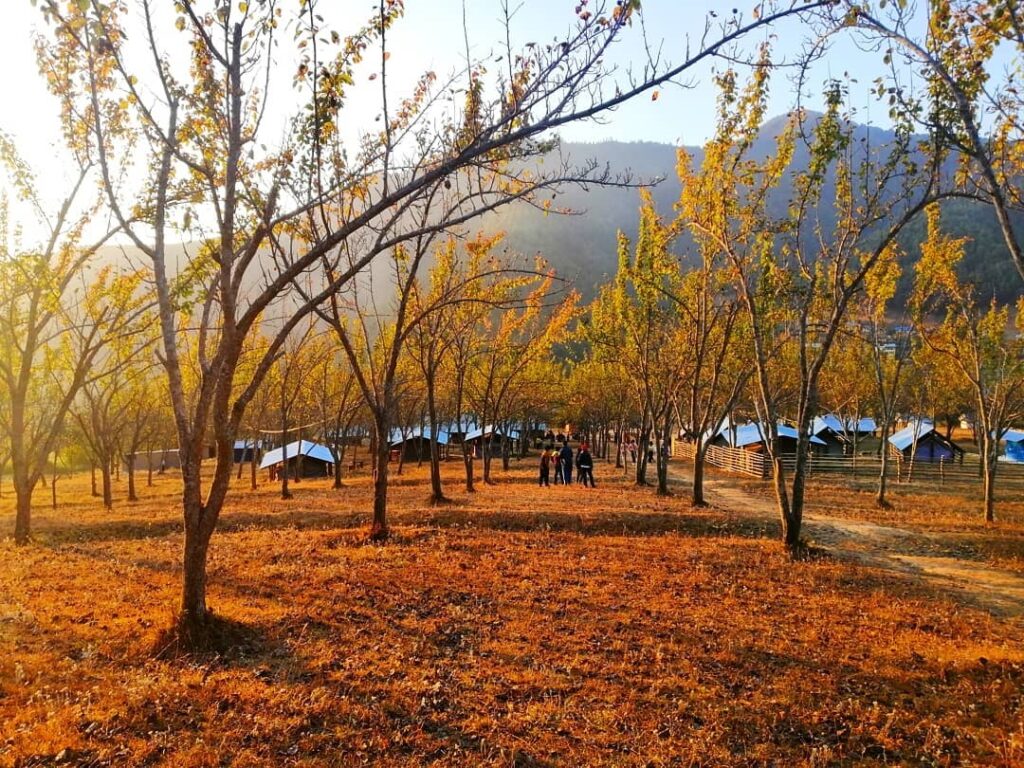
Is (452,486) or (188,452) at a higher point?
(188,452)

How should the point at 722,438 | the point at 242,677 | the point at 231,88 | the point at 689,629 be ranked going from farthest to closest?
the point at 722,438 < the point at 689,629 < the point at 231,88 < the point at 242,677

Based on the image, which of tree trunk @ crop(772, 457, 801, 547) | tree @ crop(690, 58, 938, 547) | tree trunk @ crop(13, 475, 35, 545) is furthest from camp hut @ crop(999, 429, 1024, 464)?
tree trunk @ crop(13, 475, 35, 545)

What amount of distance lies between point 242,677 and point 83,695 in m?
1.22

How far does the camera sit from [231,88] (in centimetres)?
613

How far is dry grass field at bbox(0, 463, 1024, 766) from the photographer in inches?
173

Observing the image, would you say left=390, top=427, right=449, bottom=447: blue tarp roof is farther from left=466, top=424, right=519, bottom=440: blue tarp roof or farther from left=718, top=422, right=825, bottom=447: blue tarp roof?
left=718, top=422, right=825, bottom=447: blue tarp roof

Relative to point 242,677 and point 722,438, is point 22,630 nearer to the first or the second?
point 242,677

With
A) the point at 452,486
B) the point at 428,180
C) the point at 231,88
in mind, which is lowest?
the point at 452,486

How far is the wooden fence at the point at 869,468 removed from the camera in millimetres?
30848

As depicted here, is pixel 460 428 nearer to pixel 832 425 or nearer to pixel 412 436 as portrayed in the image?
pixel 412 436

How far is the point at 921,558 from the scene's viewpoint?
1203 centimetres

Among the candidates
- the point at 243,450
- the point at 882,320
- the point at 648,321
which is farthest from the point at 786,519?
the point at 243,450

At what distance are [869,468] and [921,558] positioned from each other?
2737 cm

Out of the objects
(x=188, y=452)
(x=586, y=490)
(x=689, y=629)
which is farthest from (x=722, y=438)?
(x=188, y=452)
